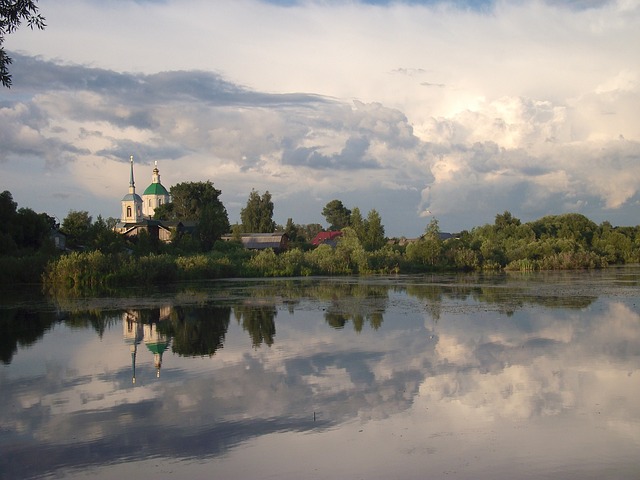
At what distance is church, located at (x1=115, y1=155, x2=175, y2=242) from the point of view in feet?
212

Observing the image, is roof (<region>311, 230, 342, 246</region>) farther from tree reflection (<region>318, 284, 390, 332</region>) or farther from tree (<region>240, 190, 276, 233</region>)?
tree reflection (<region>318, 284, 390, 332</region>)

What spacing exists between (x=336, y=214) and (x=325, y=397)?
341 feet

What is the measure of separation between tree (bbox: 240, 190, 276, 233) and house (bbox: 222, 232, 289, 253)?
9418 mm

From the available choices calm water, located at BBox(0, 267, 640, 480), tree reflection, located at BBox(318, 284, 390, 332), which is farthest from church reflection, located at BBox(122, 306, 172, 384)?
tree reflection, located at BBox(318, 284, 390, 332)

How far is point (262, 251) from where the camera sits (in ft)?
180

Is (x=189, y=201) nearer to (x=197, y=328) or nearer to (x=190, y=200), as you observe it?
(x=190, y=200)

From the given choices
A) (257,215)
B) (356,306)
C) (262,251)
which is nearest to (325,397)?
(356,306)

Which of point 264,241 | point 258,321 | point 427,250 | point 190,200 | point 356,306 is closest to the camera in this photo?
point 258,321

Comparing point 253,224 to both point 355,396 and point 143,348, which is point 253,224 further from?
point 355,396

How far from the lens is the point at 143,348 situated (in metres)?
15.9

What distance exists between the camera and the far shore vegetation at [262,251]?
39688mm

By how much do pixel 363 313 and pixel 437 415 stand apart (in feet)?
43.3

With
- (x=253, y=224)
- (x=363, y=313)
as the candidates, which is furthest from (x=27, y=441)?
(x=253, y=224)

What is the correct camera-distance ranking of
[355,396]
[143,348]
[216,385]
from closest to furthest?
[355,396]
[216,385]
[143,348]
